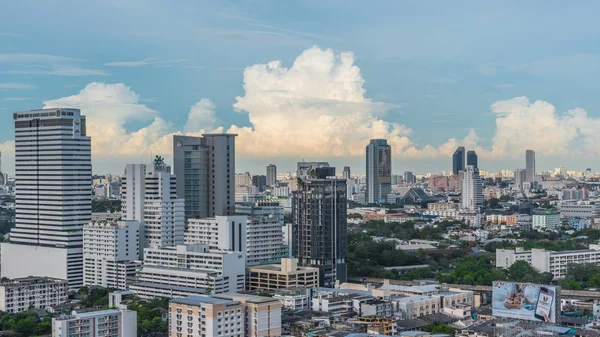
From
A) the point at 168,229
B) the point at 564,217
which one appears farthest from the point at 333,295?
the point at 564,217

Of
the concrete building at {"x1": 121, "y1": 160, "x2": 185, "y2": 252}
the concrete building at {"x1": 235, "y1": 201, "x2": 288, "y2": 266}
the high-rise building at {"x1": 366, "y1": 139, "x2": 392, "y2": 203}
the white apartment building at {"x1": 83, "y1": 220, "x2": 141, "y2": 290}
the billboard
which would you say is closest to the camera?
the billboard

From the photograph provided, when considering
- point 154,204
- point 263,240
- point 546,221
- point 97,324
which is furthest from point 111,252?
point 546,221

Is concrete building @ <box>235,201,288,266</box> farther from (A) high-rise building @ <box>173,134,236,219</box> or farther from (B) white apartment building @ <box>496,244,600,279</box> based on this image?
(B) white apartment building @ <box>496,244,600,279</box>

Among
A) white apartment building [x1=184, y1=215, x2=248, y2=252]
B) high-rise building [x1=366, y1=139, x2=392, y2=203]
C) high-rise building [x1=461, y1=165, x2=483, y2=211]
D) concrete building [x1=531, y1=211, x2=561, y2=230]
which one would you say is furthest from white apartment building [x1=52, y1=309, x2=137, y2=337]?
high-rise building [x1=366, y1=139, x2=392, y2=203]

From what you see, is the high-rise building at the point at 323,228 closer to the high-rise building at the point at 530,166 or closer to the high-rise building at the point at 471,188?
the high-rise building at the point at 471,188

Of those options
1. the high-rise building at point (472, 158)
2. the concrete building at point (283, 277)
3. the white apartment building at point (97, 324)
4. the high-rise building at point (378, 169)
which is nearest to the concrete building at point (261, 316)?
the white apartment building at point (97, 324)
